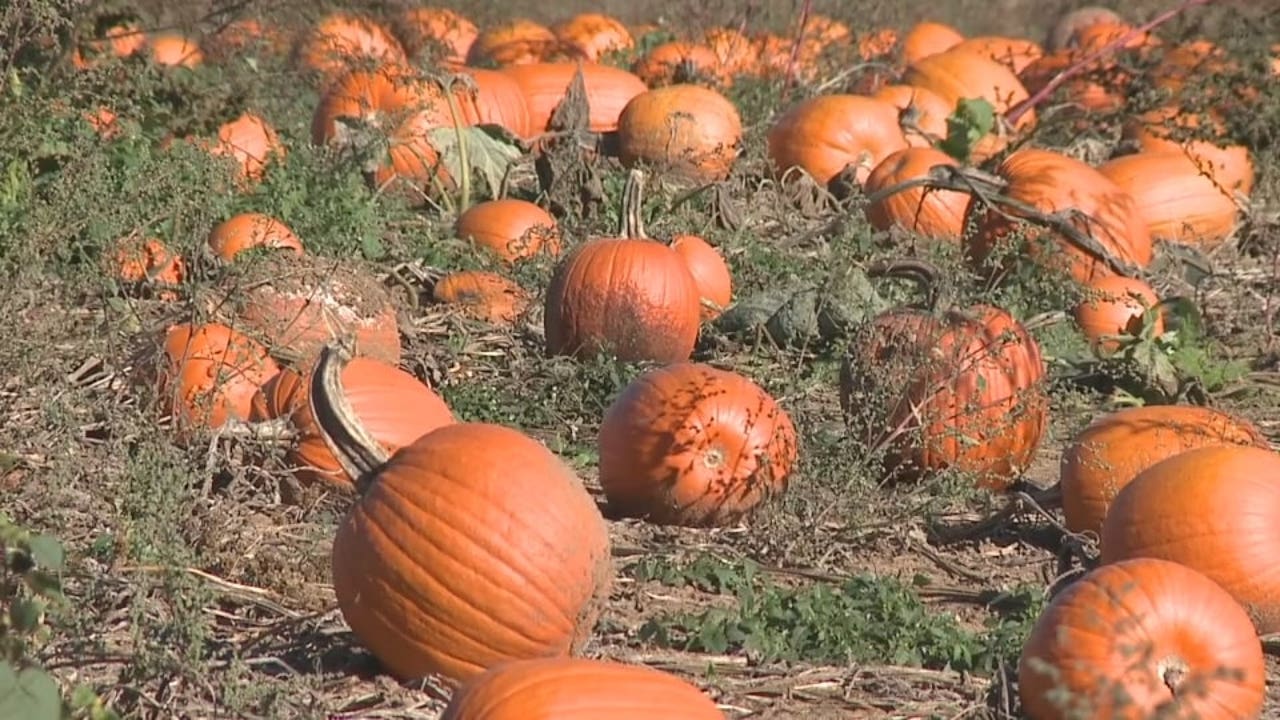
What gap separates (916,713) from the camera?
396 cm

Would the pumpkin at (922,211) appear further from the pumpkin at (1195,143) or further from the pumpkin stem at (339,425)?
the pumpkin stem at (339,425)

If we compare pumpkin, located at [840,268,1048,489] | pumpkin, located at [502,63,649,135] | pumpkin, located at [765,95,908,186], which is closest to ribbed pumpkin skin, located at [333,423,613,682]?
pumpkin, located at [840,268,1048,489]

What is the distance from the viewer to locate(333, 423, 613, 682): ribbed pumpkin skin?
3.88 meters

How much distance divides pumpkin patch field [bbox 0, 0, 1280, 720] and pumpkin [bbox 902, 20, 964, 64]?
222 centimetres

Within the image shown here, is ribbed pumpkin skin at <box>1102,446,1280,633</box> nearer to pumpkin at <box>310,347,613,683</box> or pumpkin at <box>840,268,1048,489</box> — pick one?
pumpkin at <box>840,268,1048,489</box>

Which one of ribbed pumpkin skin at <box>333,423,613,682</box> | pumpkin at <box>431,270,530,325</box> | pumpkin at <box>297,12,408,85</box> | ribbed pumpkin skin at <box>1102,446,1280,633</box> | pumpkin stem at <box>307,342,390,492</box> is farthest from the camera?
pumpkin at <box>297,12,408,85</box>

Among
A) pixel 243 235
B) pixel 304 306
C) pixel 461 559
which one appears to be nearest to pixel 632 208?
pixel 243 235

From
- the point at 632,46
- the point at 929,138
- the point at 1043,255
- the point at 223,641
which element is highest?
the point at 223,641

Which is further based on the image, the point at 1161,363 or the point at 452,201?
the point at 452,201

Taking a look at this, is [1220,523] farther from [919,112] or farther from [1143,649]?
[919,112]

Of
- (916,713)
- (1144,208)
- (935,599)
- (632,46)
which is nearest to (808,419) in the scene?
(935,599)

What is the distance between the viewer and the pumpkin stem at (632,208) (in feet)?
22.2

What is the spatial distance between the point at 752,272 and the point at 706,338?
0.70 metres

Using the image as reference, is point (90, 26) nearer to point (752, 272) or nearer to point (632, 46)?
point (752, 272)
